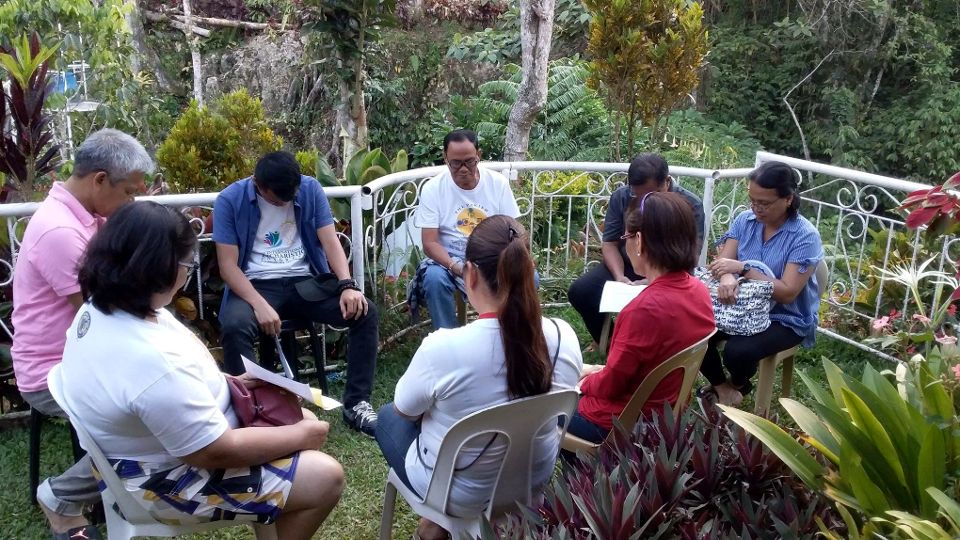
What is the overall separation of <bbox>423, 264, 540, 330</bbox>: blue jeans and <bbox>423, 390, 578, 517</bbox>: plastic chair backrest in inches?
67.0

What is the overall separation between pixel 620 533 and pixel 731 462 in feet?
1.72

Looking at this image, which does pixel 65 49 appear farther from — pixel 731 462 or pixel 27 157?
pixel 731 462

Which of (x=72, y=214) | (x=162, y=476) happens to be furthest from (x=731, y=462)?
(x=72, y=214)

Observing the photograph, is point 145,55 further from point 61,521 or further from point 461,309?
point 61,521

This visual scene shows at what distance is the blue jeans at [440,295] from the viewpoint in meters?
4.18

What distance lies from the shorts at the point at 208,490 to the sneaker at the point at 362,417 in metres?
1.39

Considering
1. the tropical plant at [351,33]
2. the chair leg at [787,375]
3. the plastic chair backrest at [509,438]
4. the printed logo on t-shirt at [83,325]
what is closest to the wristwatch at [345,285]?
the plastic chair backrest at [509,438]

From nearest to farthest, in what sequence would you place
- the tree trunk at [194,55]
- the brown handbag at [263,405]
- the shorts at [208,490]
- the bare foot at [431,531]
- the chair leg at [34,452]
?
the shorts at [208,490], the brown handbag at [263,405], the bare foot at [431,531], the chair leg at [34,452], the tree trunk at [194,55]

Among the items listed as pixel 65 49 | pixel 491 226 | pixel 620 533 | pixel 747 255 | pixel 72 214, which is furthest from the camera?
pixel 65 49

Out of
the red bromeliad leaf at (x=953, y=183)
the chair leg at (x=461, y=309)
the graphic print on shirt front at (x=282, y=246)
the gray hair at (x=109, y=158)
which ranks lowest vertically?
the chair leg at (x=461, y=309)

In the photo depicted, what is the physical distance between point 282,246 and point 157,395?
1872mm

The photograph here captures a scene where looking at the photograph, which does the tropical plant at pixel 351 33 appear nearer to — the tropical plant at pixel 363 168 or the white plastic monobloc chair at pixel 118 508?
the tropical plant at pixel 363 168

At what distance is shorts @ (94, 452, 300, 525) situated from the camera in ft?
7.36

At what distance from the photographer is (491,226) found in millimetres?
2406
